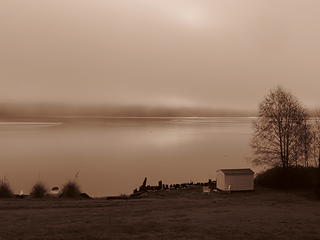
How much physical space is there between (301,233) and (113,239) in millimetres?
8333

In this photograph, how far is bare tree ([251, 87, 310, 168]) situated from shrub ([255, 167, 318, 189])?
4.33 ft

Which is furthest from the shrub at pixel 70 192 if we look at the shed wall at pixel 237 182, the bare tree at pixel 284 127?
the bare tree at pixel 284 127

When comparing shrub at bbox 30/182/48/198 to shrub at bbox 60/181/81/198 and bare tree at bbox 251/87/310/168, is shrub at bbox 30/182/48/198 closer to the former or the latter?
shrub at bbox 60/181/81/198

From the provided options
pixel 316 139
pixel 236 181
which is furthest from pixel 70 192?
pixel 316 139

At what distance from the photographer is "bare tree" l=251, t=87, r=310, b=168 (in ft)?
119

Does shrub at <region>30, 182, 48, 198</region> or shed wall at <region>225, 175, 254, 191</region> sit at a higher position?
shed wall at <region>225, 175, 254, 191</region>

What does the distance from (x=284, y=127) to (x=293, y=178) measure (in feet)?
18.5

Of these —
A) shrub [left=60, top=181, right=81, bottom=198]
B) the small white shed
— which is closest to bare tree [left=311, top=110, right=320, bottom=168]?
the small white shed

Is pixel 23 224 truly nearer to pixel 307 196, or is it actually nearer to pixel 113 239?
pixel 113 239

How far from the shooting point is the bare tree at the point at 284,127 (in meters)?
36.1

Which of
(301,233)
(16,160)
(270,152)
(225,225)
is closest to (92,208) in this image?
(225,225)

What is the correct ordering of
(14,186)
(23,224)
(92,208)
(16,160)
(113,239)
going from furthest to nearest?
(16,160) < (14,186) < (92,208) < (23,224) < (113,239)

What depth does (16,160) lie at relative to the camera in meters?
65.7

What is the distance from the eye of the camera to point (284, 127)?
36031mm
